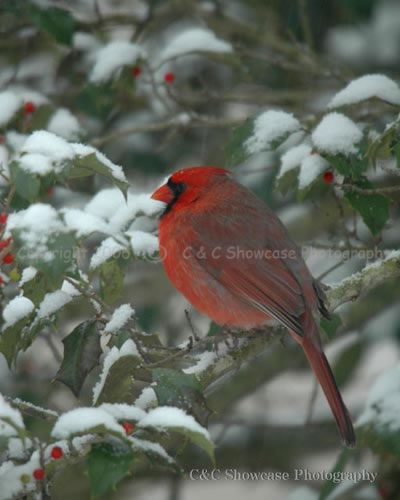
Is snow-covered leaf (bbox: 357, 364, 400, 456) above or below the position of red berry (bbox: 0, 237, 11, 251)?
below

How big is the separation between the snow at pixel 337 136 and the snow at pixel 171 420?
1.14 metres

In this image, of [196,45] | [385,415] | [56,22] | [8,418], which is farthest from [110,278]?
[56,22]

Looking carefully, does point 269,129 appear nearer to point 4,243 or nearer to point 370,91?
point 370,91

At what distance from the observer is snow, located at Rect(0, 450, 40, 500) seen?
75.5 inches

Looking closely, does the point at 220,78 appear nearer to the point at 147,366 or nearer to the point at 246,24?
the point at 246,24

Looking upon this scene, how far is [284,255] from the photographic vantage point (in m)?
3.22

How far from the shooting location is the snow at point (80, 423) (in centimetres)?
174

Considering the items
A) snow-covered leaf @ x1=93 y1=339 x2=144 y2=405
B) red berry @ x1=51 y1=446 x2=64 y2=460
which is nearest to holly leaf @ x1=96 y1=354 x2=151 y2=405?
snow-covered leaf @ x1=93 y1=339 x2=144 y2=405

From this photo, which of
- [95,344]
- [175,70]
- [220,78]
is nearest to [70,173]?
[95,344]

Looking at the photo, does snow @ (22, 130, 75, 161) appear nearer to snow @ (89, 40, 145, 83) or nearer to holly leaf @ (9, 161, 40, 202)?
holly leaf @ (9, 161, 40, 202)

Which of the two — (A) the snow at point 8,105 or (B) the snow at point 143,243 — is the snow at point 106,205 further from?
(A) the snow at point 8,105

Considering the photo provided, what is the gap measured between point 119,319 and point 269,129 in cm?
88

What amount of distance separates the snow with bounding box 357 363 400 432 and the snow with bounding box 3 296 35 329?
1.16 meters

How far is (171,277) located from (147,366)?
0.97 meters
